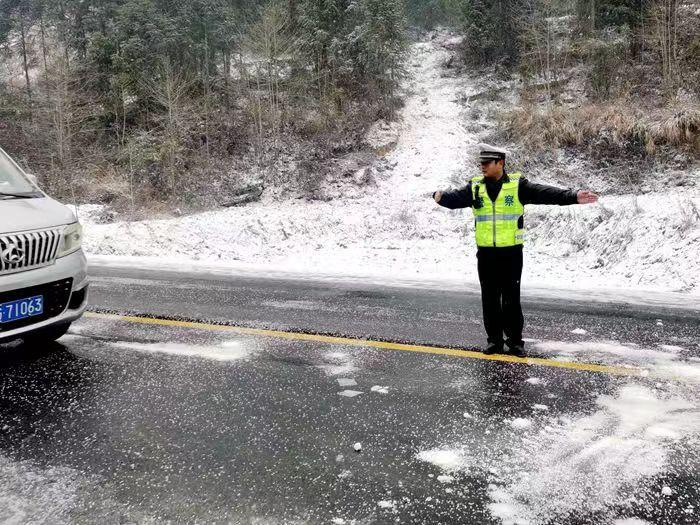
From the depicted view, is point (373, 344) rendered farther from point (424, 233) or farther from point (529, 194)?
point (424, 233)

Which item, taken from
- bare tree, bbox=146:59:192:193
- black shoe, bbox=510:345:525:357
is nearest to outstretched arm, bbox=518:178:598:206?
black shoe, bbox=510:345:525:357

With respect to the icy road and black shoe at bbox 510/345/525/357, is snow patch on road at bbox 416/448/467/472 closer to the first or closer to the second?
the icy road

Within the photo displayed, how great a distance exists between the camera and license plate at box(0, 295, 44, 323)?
3.98 metres

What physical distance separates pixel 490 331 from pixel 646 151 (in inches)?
603

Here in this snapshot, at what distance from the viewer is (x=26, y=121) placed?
2834 centimetres

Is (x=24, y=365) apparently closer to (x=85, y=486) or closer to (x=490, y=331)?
(x=85, y=486)

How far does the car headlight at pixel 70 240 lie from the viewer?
4.55 m

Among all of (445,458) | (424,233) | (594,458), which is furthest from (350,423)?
(424,233)

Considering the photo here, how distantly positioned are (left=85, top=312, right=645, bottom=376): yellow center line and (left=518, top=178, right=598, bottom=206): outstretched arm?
141cm

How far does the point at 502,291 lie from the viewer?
4777 mm

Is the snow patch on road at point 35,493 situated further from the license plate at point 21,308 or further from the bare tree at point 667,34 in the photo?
the bare tree at point 667,34

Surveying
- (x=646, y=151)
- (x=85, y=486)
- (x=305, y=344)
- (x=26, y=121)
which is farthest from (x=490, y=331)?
(x=26, y=121)

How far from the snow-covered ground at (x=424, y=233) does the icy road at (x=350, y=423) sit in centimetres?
442

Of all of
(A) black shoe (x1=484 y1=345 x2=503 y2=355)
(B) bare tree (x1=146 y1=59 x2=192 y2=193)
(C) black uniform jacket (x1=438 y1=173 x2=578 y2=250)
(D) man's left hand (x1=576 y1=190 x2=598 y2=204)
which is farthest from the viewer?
(B) bare tree (x1=146 y1=59 x2=192 y2=193)
